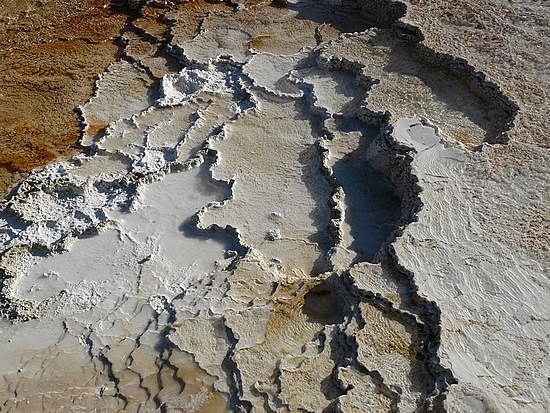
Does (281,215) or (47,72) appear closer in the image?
(281,215)

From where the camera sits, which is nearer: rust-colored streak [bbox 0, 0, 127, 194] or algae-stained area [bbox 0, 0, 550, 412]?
algae-stained area [bbox 0, 0, 550, 412]

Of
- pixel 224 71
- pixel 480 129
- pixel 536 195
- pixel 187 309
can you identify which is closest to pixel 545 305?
pixel 536 195

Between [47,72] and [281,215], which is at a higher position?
[281,215]

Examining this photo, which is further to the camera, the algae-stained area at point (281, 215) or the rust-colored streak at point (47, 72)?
the rust-colored streak at point (47, 72)

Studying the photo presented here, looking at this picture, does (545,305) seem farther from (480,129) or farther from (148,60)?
(148,60)
